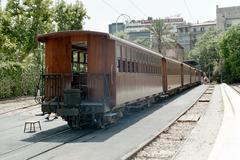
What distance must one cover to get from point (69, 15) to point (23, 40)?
10.4 metres

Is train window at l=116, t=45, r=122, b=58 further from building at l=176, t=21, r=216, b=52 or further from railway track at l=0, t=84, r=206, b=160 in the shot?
building at l=176, t=21, r=216, b=52

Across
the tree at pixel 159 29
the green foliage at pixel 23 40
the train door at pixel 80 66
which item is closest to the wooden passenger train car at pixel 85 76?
the train door at pixel 80 66

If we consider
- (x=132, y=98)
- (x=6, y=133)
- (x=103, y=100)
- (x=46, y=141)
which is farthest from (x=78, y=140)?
(x=132, y=98)

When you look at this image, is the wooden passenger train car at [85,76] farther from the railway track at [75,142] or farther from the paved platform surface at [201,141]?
the paved platform surface at [201,141]

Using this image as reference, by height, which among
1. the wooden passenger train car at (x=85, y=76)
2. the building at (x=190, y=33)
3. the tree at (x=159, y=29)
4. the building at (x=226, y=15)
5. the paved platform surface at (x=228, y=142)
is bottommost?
the paved platform surface at (x=228, y=142)

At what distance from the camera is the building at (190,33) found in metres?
180

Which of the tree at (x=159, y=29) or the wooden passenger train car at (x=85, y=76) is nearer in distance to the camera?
the wooden passenger train car at (x=85, y=76)

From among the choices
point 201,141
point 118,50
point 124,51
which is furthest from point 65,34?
point 201,141

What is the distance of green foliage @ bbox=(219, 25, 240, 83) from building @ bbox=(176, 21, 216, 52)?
92.8m

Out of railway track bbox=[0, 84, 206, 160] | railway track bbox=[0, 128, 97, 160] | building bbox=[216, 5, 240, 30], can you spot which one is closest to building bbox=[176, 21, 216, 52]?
building bbox=[216, 5, 240, 30]

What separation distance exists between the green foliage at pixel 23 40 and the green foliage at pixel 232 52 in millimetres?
A: 48511

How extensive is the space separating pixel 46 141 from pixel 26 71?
87.5ft

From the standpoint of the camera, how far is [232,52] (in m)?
84.9

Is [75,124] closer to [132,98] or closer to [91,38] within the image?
[91,38]
